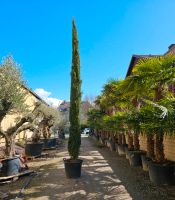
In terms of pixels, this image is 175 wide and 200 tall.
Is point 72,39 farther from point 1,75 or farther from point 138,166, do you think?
point 138,166

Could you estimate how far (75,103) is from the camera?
11.1m

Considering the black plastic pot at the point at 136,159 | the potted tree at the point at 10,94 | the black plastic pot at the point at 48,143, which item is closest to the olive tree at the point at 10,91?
the potted tree at the point at 10,94

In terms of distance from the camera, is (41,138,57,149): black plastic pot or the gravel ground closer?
the gravel ground

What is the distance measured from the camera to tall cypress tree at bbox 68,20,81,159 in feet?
35.4

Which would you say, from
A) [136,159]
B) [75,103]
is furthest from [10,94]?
[136,159]

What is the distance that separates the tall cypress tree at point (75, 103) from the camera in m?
10.8

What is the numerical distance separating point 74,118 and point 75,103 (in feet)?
1.93

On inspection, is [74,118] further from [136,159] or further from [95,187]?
[136,159]

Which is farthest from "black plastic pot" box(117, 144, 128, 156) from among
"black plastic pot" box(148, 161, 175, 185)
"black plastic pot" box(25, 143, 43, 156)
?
"black plastic pot" box(148, 161, 175, 185)

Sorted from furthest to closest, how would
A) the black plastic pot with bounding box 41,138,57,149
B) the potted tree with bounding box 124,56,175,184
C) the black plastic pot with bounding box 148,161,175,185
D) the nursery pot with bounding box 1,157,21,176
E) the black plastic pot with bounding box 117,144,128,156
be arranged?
the black plastic pot with bounding box 41,138,57,149, the black plastic pot with bounding box 117,144,128,156, the nursery pot with bounding box 1,157,21,176, the black plastic pot with bounding box 148,161,175,185, the potted tree with bounding box 124,56,175,184

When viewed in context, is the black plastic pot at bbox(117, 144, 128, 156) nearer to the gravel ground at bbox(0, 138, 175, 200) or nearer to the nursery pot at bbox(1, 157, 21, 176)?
the gravel ground at bbox(0, 138, 175, 200)

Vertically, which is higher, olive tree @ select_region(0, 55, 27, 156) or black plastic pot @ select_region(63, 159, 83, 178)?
olive tree @ select_region(0, 55, 27, 156)

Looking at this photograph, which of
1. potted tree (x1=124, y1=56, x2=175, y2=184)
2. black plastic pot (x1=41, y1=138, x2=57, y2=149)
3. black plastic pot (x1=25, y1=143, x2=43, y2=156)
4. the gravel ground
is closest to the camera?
potted tree (x1=124, y1=56, x2=175, y2=184)

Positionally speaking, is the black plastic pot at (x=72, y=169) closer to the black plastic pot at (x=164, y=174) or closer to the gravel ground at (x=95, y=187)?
the gravel ground at (x=95, y=187)
